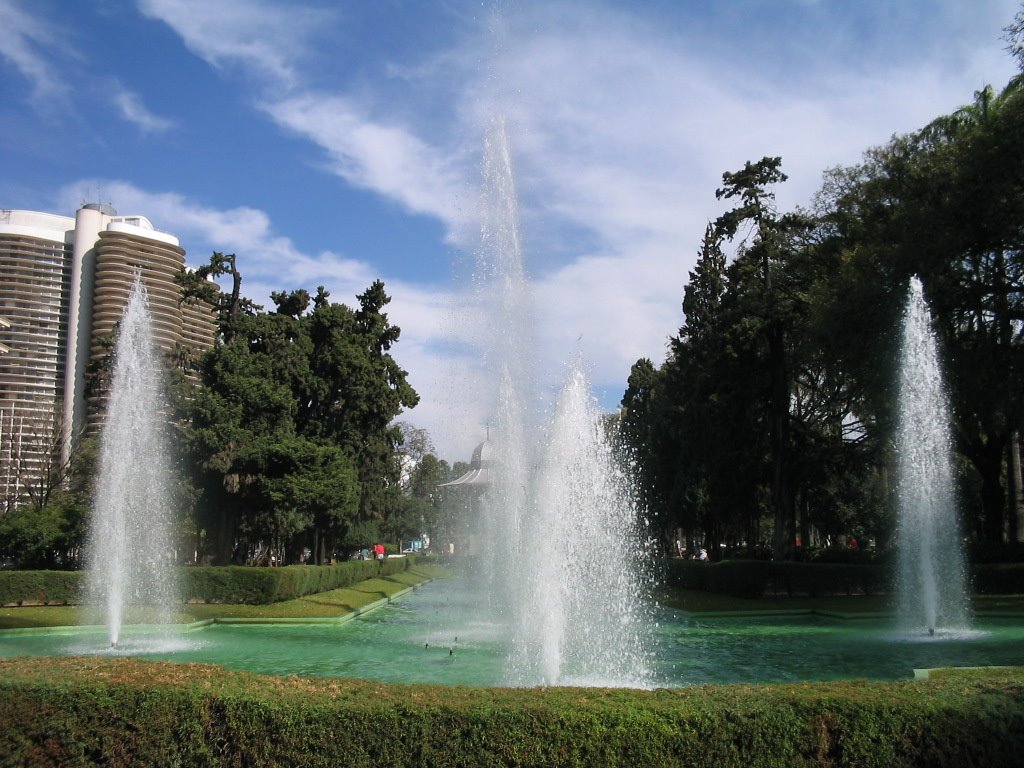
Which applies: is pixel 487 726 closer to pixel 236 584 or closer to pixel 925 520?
pixel 925 520

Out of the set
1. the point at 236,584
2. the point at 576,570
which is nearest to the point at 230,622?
the point at 236,584

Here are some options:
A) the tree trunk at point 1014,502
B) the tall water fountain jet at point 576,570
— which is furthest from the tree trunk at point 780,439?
the tall water fountain jet at point 576,570

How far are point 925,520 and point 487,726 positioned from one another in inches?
672

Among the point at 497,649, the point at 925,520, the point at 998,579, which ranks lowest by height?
the point at 497,649

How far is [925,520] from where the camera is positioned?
68.3ft

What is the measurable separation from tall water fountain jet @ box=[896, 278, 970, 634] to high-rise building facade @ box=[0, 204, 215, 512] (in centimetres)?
7184

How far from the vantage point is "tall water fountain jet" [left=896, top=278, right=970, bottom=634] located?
67.3ft

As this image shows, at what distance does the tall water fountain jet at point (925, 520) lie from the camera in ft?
67.3

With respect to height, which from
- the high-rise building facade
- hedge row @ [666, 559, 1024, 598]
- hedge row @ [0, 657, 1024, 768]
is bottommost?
hedge row @ [666, 559, 1024, 598]

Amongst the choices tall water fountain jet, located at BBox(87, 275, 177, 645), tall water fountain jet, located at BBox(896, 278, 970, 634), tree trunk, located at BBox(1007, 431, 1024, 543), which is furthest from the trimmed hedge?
tree trunk, located at BBox(1007, 431, 1024, 543)

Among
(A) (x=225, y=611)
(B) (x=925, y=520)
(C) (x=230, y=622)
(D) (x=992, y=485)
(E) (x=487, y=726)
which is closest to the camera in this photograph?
(E) (x=487, y=726)

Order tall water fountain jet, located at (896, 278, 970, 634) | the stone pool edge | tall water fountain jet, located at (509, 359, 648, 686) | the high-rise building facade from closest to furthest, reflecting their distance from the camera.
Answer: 1. tall water fountain jet, located at (509, 359, 648, 686)
2. tall water fountain jet, located at (896, 278, 970, 634)
3. the stone pool edge
4. the high-rise building facade

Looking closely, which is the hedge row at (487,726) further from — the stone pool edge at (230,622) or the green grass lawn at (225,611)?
the green grass lawn at (225,611)

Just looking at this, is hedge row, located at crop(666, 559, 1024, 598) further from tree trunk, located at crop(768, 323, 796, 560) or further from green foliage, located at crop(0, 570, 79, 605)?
green foliage, located at crop(0, 570, 79, 605)
